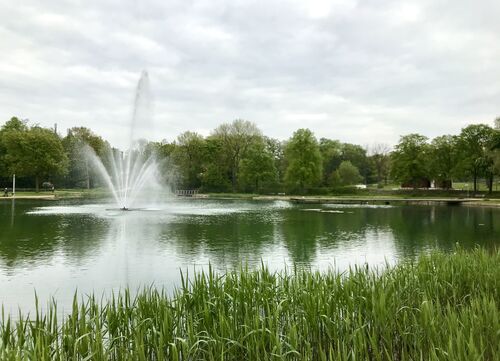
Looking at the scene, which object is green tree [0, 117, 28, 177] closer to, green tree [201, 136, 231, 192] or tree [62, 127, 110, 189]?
tree [62, 127, 110, 189]

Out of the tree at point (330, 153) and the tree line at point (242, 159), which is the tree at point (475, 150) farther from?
the tree at point (330, 153)

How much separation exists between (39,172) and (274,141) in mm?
54322

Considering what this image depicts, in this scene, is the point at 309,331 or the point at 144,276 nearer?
the point at 309,331

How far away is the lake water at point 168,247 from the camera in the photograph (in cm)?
1341

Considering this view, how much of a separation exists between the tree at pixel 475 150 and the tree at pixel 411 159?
19.9 feet

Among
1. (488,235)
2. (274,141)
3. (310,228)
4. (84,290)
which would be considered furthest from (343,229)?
(274,141)

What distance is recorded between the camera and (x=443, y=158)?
75.7 metres

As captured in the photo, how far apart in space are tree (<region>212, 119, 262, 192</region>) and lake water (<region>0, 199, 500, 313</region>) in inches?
2271

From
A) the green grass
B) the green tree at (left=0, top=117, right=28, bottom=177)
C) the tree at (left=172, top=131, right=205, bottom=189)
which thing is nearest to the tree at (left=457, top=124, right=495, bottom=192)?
the tree at (left=172, top=131, right=205, bottom=189)

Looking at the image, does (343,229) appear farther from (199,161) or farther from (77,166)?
(77,166)

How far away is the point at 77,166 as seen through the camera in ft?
282

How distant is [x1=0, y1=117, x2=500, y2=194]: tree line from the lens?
72875mm

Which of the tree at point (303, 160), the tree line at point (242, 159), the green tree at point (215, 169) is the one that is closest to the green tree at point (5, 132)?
the tree line at point (242, 159)

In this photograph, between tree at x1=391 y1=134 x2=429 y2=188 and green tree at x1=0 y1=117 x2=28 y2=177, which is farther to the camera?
A: green tree at x1=0 y1=117 x2=28 y2=177
